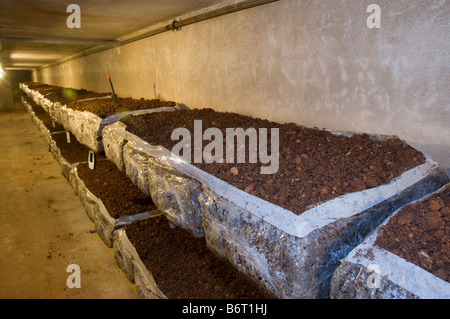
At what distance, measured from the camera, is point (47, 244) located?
9.19ft

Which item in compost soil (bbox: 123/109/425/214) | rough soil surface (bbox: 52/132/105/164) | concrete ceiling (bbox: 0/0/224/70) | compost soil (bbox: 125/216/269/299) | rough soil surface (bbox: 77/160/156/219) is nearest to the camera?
compost soil (bbox: 123/109/425/214)

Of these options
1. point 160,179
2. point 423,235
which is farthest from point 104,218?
point 423,235

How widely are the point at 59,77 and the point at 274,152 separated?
12.3 metres

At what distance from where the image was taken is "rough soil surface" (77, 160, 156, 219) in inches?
103

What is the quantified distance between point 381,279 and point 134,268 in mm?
1630

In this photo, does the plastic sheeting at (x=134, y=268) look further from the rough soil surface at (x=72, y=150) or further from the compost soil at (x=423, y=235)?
the rough soil surface at (x=72, y=150)

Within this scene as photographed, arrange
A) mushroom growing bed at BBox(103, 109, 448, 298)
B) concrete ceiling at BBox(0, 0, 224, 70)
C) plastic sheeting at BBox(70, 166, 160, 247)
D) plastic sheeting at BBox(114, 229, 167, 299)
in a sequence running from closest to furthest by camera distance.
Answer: mushroom growing bed at BBox(103, 109, 448, 298), plastic sheeting at BBox(114, 229, 167, 299), plastic sheeting at BBox(70, 166, 160, 247), concrete ceiling at BBox(0, 0, 224, 70)

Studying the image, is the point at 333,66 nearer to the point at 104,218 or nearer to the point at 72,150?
the point at 104,218

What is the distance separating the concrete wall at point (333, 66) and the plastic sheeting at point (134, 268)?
1.60 meters

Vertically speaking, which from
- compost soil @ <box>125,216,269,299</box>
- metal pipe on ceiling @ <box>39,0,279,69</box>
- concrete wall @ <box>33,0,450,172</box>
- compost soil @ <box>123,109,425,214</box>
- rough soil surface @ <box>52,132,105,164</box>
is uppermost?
metal pipe on ceiling @ <box>39,0,279,69</box>

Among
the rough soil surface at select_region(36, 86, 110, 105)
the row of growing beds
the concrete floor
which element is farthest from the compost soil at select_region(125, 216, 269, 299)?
the rough soil surface at select_region(36, 86, 110, 105)

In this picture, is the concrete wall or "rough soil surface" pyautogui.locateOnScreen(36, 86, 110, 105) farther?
"rough soil surface" pyautogui.locateOnScreen(36, 86, 110, 105)

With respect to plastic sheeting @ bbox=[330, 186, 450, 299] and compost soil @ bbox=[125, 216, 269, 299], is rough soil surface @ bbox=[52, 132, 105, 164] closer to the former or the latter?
compost soil @ bbox=[125, 216, 269, 299]

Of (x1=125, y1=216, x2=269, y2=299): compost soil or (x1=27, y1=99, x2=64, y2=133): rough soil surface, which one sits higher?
(x1=27, y1=99, x2=64, y2=133): rough soil surface
